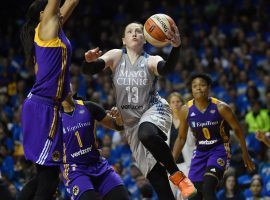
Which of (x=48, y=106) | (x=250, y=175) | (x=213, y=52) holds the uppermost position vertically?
(x=48, y=106)

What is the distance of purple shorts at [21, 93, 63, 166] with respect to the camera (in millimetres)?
6395

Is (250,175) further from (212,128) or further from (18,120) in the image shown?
(18,120)

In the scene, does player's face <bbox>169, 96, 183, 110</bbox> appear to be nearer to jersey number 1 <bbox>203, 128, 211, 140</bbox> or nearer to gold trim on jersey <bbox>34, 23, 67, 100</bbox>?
jersey number 1 <bbox>203, 128, 211, 140</bbox>

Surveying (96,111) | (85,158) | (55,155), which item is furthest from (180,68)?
(55,155)

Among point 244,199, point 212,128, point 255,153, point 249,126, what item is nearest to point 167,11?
point 249,126

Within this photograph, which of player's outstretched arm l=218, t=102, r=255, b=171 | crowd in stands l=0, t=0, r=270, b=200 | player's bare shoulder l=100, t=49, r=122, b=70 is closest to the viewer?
player's bare shoulder l=100, t=49, r=122, b=70

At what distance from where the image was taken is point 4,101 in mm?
15781

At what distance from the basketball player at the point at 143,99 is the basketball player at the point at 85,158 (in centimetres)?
36

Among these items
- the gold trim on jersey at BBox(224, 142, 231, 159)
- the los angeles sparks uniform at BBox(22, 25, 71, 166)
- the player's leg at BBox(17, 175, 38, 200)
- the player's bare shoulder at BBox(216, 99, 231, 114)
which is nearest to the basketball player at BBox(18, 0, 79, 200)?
the los angeles sparks uniform at BBox(22, 25, 71, 166)

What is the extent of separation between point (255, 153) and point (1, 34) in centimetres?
1090

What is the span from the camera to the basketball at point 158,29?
22.7 ft

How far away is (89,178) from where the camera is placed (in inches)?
278

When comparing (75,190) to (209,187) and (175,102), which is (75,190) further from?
(175,102)

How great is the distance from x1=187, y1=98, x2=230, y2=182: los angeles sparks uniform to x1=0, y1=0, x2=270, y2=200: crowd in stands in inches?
74.8
